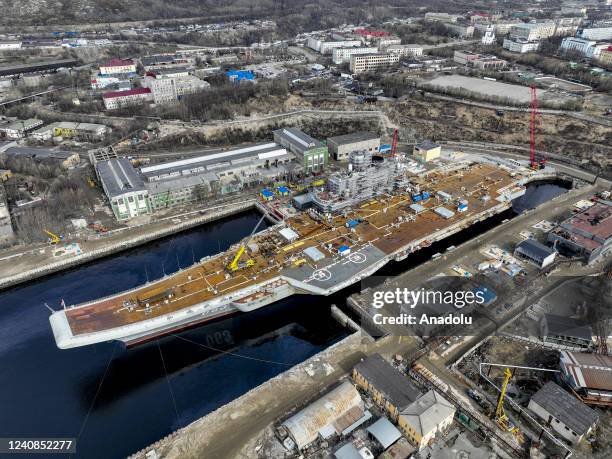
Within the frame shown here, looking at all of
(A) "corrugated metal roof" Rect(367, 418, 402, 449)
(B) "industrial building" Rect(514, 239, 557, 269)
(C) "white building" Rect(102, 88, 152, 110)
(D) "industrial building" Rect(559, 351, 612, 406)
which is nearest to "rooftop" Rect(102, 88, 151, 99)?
(C) "white building" Rect(102, 88, 152, 110)

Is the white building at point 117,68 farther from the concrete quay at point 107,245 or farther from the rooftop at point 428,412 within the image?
the rooftop at point 428,412

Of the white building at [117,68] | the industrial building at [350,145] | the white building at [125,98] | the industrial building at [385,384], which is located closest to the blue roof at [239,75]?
the white building at [125,98]

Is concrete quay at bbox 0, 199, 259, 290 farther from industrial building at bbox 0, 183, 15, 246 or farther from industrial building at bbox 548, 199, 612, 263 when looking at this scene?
industrial building at bbox 548, 199, 612, 263

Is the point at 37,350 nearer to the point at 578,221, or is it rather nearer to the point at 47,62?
the point at 578,221

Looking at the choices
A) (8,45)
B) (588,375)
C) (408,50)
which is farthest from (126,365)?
(8,45)

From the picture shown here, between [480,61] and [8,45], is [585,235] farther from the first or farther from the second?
[8,45]
